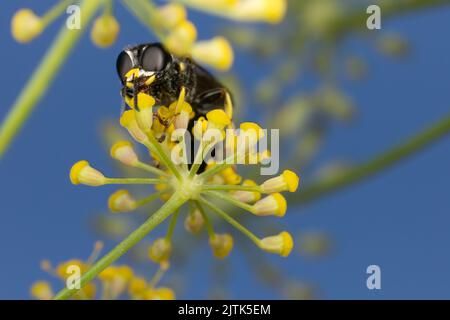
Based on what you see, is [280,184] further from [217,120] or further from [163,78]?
[163,78]

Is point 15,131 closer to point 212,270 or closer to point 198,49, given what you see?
point 198,49

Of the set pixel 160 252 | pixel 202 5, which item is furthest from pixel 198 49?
pixel 160 252

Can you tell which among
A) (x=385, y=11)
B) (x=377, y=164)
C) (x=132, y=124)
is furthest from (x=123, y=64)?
(x=385, y=11)

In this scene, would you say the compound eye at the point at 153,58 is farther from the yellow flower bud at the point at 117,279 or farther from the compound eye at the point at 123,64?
the yellow flower bud at the point at 117,279

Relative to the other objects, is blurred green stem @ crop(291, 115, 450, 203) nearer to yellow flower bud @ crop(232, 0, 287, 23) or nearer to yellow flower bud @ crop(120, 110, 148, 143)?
yellow flower bud @ crop(120, 110, 148, 143)

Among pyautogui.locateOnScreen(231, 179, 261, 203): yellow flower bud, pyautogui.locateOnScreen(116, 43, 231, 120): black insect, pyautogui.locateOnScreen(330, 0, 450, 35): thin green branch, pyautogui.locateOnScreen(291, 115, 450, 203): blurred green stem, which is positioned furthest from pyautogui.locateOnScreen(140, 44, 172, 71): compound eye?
pyautogui.locateOnScreen(330, 0, 450, 35): thin green branch

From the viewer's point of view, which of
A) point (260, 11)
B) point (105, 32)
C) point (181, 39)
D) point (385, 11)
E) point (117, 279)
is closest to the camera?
point (260, 11)
